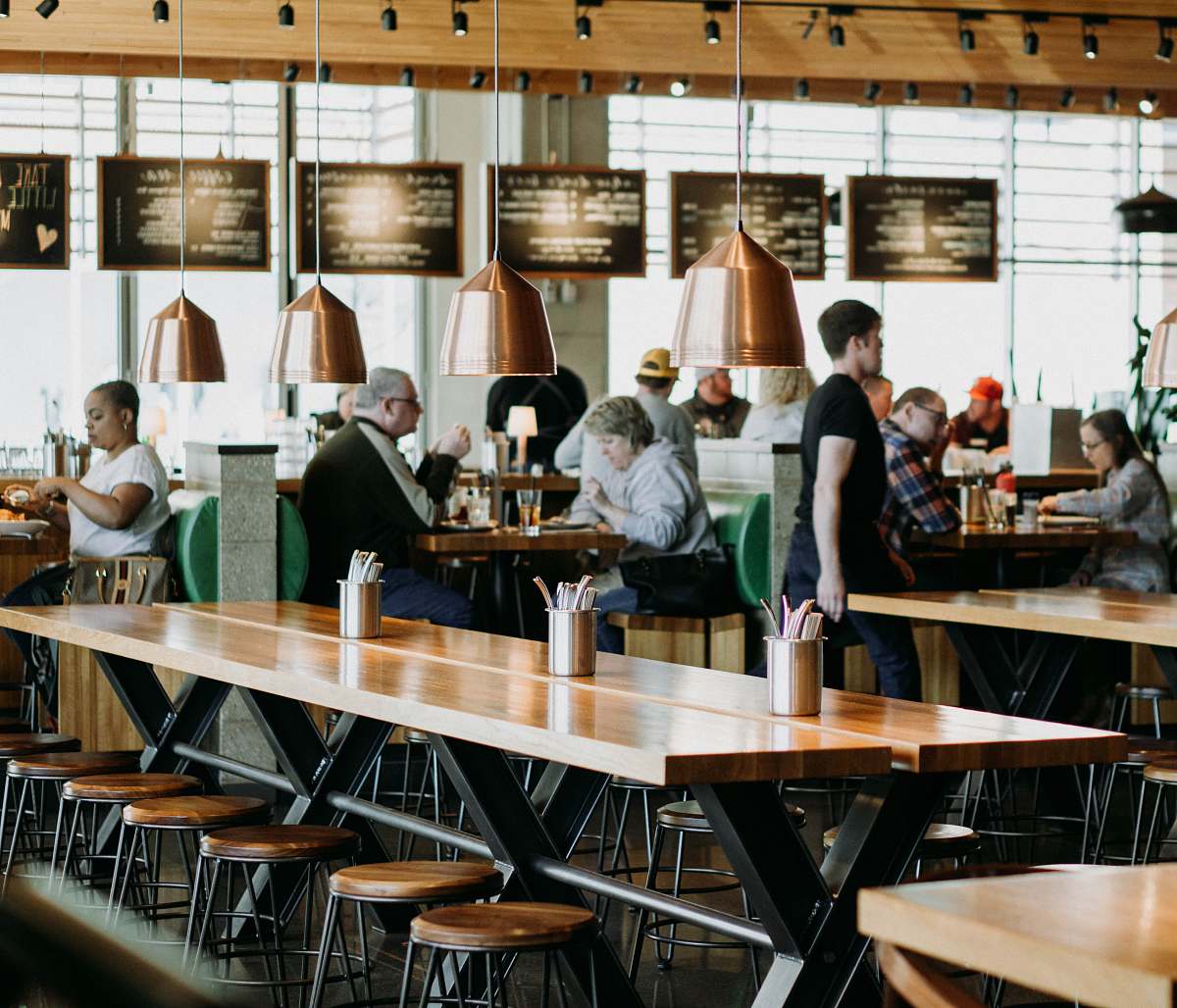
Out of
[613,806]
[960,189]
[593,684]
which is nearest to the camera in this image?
[593,684]

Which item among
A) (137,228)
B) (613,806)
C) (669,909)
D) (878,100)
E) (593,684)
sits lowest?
(613,806)

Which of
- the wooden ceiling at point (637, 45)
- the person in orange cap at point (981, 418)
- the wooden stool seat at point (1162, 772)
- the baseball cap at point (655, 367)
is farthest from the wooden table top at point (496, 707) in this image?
the person in orange cap at point (981, 418)

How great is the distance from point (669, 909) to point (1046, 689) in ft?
8.17

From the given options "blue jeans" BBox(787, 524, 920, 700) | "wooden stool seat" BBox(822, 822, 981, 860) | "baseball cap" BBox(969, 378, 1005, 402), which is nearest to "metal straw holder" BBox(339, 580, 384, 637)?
"wooden stool seat" BBox(822, 822, 981, 860)

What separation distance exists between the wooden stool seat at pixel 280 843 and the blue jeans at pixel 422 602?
8.69 ft

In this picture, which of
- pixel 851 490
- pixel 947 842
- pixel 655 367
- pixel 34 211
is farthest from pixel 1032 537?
pixel 34 211

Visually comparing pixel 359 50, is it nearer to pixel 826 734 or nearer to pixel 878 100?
pixel 878 100

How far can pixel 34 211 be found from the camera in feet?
29.6

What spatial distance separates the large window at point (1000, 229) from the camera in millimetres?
12570

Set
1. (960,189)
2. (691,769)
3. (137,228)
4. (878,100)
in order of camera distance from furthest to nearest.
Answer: (960,189)
(137,228)
(878,100)
(691,769)

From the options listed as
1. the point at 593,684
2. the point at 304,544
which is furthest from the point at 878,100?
the point at 593,684

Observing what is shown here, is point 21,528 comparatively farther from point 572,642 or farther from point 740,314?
point 740,314

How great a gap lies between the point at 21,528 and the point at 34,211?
3040mm

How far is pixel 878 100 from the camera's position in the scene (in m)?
8.41
